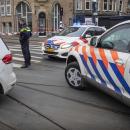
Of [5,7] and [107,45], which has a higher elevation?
[5,7]

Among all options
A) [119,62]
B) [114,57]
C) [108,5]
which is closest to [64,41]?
[114,57]

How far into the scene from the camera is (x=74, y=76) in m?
7.14

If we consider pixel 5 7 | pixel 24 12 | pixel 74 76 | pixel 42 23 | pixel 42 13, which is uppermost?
pixel 5 7

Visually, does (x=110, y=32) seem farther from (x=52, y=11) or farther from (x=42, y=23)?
(x=42, y=23)

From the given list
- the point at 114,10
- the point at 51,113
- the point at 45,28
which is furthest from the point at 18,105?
the point at 114,10

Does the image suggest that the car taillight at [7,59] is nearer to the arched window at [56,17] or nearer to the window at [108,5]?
the arched window at [56,17]

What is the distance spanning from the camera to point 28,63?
10680 millimetres

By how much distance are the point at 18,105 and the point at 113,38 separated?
2.23 metres

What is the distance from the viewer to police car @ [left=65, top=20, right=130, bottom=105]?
16.5 ft

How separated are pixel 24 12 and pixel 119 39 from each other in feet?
129

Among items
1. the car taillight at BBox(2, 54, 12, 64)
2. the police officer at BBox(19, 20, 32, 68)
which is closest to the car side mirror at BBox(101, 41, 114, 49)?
the car taillight at BBox(2, 54, 12, 64)

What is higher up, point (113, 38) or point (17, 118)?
point (113, 38)

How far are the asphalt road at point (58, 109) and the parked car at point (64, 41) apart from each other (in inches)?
172

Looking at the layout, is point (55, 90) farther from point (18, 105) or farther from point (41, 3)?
point (41, 3)
